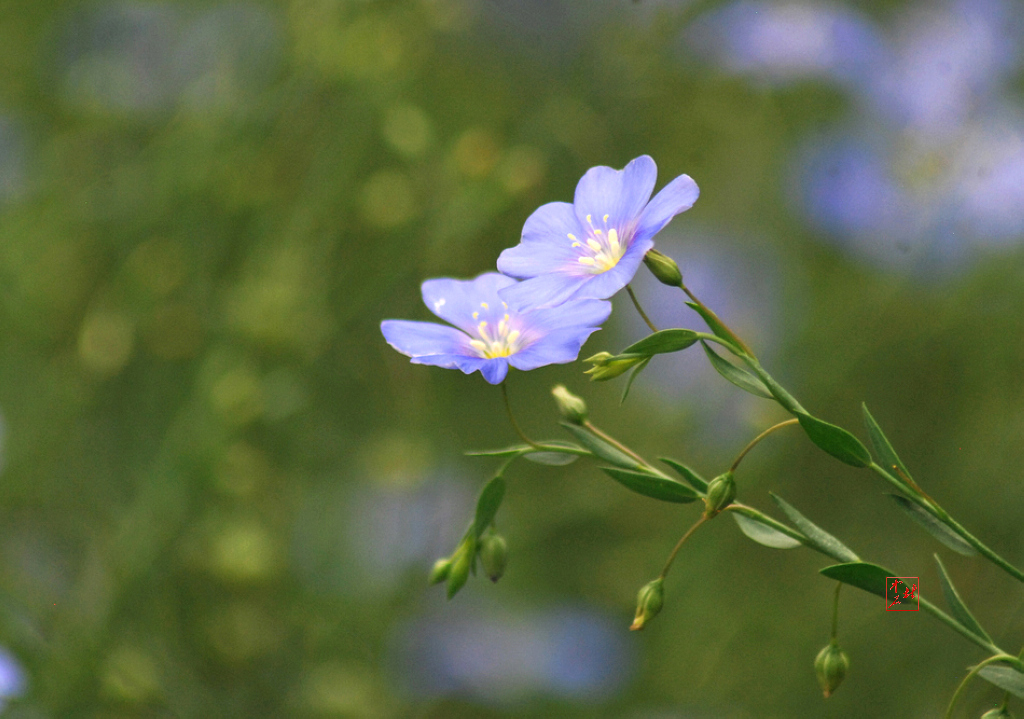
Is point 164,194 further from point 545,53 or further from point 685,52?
point 685,52

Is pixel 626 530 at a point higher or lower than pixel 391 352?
lower

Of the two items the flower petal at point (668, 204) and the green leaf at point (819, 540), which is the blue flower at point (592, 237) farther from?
the green leaf at point (819, 540)

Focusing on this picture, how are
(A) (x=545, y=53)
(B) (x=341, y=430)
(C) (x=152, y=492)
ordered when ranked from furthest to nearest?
(A) (x=545, y=53) → (B) (x=341, y=430) → (C) (x=152, y=492)

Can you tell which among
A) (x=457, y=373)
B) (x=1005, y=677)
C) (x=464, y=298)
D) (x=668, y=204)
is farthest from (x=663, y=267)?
(x=457, y=373)

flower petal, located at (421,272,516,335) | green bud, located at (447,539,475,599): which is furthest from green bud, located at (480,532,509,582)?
flower petal, located at (421,272,516,335)

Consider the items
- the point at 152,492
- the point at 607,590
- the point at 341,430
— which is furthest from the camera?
the point at 341,430

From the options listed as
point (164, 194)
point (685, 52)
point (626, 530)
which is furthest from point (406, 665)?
point (685, 52)

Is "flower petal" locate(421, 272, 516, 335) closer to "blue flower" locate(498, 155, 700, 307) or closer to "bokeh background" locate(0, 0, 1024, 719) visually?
"blue flower" locate(498, 155, 700, 307)
